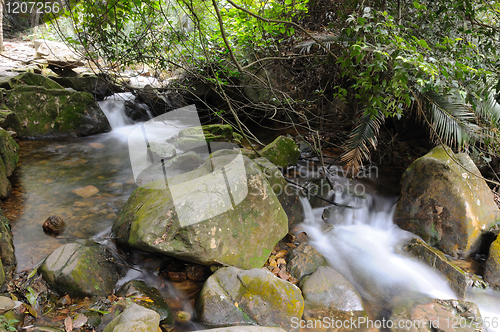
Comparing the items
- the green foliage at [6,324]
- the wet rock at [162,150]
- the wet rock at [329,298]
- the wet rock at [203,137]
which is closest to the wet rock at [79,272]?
the green foliage at [6,324]

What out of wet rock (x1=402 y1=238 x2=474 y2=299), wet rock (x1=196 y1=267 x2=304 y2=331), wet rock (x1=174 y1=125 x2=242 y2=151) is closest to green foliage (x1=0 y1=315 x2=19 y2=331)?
wet rock (x1=196 y1=267 x2=304 y2=331)

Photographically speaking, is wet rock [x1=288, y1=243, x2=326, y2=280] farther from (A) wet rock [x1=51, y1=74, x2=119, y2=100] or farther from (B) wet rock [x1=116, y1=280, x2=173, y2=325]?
(A) wet rock [x1=51, y1=74, x2=119, y2=100]

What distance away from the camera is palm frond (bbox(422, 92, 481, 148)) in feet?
15.1

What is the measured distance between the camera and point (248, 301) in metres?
2.76

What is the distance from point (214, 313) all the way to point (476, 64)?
12.2ft

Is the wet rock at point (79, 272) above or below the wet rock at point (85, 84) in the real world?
below

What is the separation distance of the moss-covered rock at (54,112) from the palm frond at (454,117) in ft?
23.3

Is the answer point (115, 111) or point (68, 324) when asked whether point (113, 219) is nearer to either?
point (68, 324)

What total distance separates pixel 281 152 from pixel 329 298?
9.44 feet

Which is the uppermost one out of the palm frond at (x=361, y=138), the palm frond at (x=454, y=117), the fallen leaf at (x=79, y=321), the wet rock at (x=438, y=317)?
the palm frond at (x=454, y=117)

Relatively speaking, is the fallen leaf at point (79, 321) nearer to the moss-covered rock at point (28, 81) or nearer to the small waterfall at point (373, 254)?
the small waterfall at point (373, 254)

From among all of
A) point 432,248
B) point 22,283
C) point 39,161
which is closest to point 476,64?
point 432,248

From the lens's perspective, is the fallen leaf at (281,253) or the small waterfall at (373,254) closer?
the small waterfall at (373,254)

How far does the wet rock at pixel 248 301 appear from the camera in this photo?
8.87 feet
